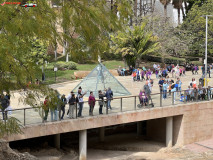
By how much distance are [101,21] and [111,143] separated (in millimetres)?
15543

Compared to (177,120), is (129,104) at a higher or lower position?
higher

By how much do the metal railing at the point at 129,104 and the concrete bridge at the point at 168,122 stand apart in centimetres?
24

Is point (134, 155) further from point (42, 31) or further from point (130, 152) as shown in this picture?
point (42, 31)

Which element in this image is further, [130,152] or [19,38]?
[130,152]

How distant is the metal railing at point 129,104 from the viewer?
58.5ft

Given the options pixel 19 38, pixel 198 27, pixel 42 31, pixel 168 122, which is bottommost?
pixel 168 122

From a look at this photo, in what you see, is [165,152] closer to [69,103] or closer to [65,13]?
[69,103]

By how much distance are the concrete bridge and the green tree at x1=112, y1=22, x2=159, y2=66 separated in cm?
1898

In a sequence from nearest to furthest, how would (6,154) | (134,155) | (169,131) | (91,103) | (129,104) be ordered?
(6,154)
(91,103)
(129,104)
(134,155)
(169,131)

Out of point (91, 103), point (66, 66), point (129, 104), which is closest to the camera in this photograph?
point (91, 103)

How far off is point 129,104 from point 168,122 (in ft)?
11.5

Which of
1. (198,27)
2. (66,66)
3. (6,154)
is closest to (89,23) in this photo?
(6,154)

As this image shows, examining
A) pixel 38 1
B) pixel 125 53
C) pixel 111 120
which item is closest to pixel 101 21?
pixel 38 1

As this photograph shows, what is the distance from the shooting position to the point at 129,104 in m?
22.0
